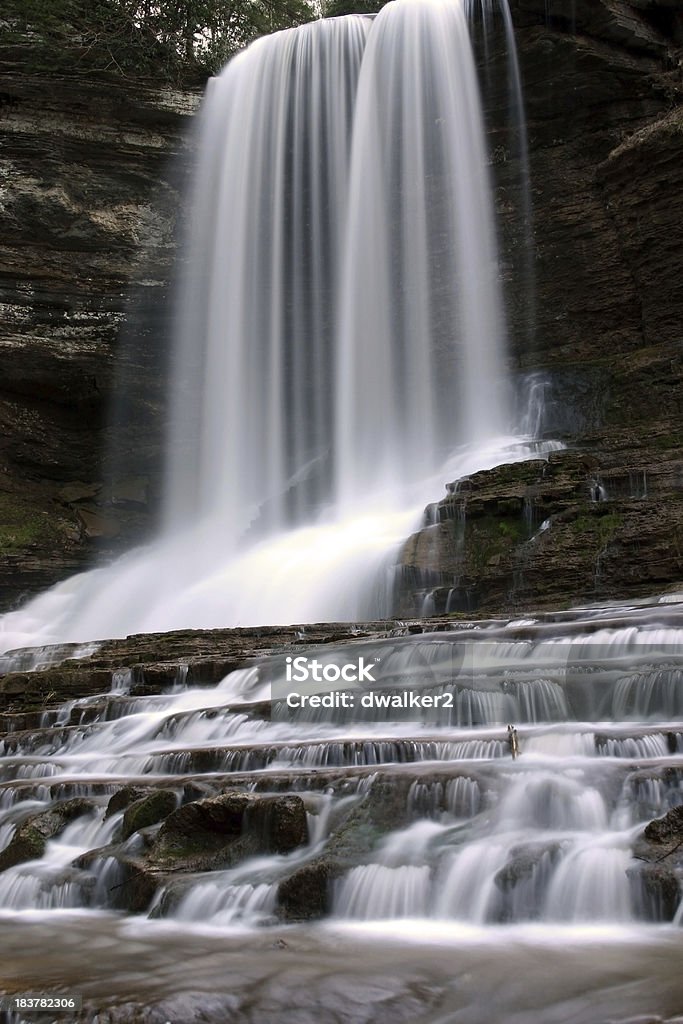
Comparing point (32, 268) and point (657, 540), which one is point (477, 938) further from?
point (32, 268)

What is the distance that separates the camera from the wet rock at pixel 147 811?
6.47 m

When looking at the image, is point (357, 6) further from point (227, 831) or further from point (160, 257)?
point (227, 831)

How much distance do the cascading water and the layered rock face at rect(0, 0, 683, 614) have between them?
33.6 inches

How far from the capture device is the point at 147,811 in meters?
6.53

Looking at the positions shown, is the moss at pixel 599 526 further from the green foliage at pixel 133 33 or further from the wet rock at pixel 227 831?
the green foliage at pixel 133 33

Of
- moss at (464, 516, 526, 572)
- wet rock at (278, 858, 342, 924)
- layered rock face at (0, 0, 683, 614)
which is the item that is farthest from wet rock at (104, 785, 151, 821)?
layered rock face at (0, 0, 683, 614)

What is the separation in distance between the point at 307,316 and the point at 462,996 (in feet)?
71.4

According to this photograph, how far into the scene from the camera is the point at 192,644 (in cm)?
1193

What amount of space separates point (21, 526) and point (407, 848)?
1822 centimetres

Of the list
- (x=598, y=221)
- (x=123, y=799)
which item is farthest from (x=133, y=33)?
(x=123, y=799)

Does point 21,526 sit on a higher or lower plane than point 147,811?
higher

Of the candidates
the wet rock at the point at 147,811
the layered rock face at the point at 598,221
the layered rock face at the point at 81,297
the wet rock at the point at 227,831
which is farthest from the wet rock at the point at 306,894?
the layered rock face at the point at 81,297

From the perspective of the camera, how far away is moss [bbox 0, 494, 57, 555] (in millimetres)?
21172

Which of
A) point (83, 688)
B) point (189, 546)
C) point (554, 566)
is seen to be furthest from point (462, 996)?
point (189, 546)
